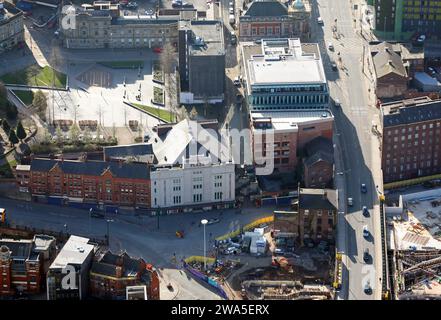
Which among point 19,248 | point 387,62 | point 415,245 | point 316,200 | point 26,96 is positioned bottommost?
point 415,245

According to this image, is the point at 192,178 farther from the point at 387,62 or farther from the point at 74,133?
the point at 387,62

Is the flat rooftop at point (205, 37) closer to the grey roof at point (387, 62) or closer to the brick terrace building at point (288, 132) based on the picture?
the brick terrace building at point (288, 132)

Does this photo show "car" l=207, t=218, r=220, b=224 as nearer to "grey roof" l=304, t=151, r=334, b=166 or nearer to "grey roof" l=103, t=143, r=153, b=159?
"grey roof" l=103, t=143, r=153, b=159

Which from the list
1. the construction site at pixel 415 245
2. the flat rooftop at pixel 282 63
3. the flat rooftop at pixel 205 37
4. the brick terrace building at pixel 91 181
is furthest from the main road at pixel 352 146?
the brick terrace building at pixel 91 181

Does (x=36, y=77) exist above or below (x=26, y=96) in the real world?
above

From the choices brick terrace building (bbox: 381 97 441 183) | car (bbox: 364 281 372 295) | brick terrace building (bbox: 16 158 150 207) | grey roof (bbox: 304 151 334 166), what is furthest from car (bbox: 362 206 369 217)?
brick terrace building (bbox: 16 158 150 207)

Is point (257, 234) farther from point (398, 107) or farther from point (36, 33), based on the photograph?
point (36, 33)

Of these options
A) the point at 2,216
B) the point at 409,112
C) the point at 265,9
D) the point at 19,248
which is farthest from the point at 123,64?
the point at 19,248
